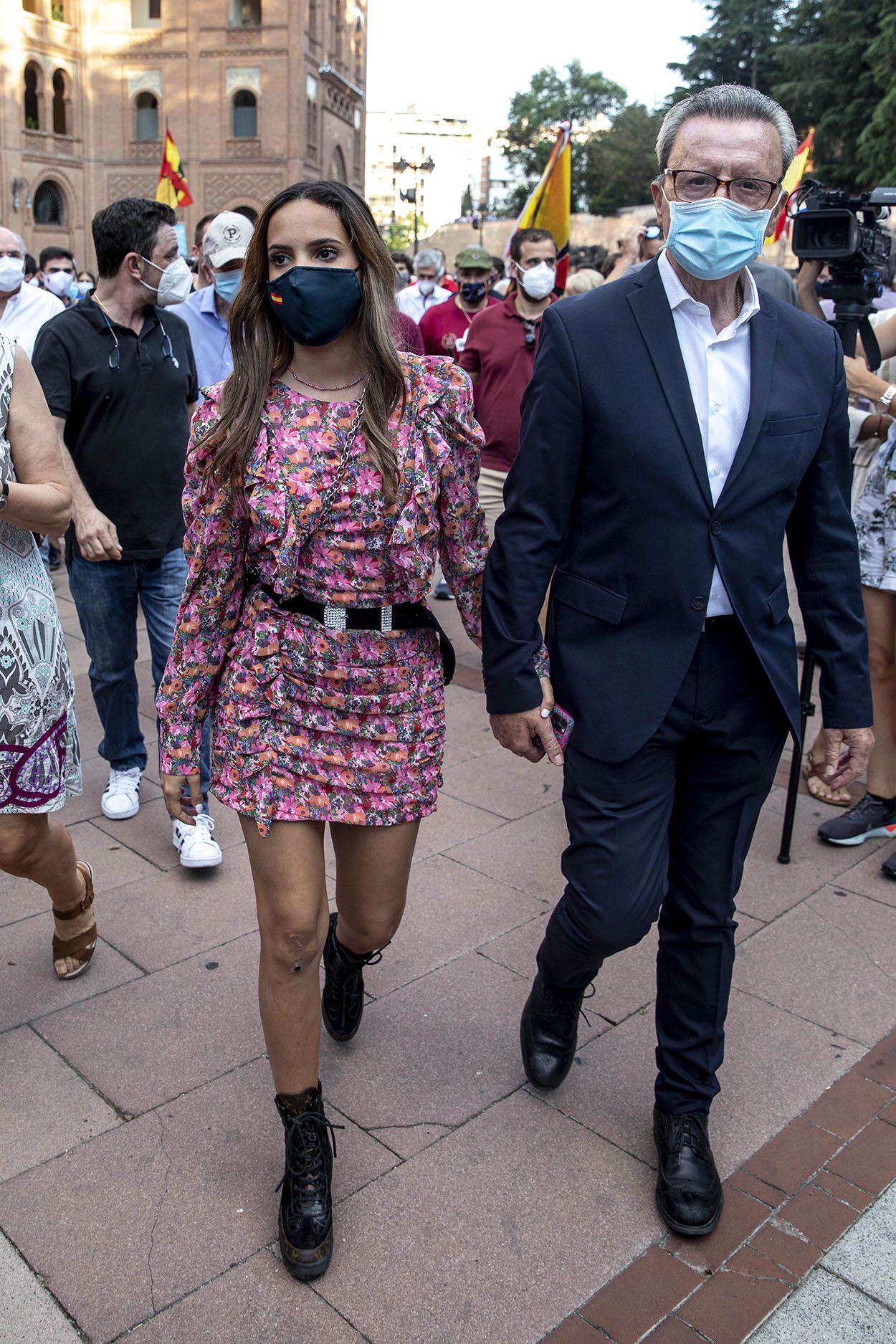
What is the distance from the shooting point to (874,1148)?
2895 millimetres

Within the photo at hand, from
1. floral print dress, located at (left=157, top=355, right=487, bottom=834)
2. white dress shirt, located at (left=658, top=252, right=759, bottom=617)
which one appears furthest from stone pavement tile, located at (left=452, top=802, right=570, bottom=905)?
white dress shirt, located at (left=658, top=252, right=759, bottom=617)

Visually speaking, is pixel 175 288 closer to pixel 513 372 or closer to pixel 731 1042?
pixel 513 372

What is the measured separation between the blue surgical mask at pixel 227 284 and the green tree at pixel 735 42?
204ft

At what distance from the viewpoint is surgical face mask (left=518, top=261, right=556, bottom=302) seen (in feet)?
20.7

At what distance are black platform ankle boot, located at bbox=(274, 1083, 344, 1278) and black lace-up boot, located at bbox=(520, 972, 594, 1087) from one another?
0.61 meters

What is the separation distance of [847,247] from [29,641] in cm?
336

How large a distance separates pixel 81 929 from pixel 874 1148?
2.22m

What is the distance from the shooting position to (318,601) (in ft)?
8.13

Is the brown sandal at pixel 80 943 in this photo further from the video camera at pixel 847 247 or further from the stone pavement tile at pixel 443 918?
the video camera at pixel 847 247

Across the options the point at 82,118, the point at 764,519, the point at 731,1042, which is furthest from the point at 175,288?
the point at 82,118

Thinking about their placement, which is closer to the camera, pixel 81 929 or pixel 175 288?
pixel 81 929

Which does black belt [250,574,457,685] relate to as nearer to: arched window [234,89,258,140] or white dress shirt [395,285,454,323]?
white dress shirt [395,285,454,323]

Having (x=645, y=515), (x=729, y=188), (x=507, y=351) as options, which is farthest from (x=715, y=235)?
(x=507, y=351)

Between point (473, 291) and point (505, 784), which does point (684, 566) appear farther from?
point (473, 291)
